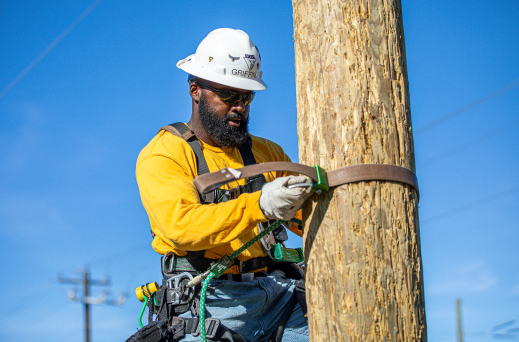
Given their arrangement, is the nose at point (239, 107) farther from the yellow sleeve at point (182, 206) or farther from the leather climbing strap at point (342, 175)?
the leather climbing strap at point (342, 175)

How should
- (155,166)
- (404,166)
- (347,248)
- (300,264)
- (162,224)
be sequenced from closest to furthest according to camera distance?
(347,248), (404,166), (162,224), (155,166), (300,264)

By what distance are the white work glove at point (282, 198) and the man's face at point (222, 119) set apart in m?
1.08

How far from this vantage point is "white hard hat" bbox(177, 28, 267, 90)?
3545 mm

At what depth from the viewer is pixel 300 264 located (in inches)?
148

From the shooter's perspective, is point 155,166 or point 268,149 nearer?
point 155,166

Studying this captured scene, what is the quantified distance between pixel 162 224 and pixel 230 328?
75 cm

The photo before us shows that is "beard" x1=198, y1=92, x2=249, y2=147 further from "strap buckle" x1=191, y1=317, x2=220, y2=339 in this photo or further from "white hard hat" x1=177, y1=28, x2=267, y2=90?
"strap buckle" x1=191, y1=317, x2=220, y2=339

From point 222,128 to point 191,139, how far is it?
0.74 feet

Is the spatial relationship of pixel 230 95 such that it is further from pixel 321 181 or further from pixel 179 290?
pixel 321 181

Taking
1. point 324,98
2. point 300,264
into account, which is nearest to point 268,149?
point 300,264

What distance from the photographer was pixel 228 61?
11.7 ft

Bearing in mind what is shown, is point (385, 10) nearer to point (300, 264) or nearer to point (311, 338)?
point (311, 338)

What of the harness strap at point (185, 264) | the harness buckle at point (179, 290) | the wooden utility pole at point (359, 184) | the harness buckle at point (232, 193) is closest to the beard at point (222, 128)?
the harness buckle at point (232, 193)

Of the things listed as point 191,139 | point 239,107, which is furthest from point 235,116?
point 191,139
